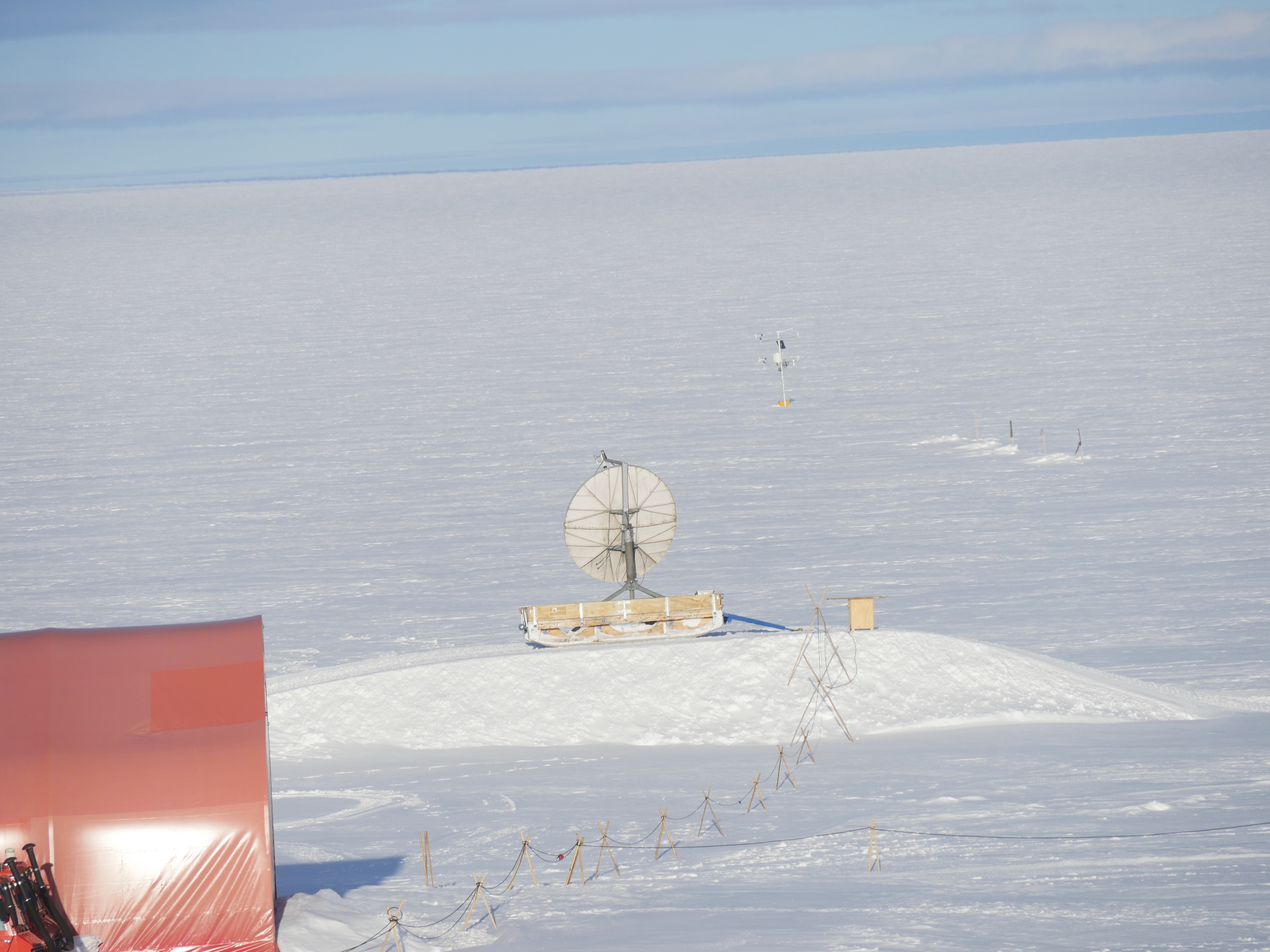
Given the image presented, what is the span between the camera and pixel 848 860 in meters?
17.9

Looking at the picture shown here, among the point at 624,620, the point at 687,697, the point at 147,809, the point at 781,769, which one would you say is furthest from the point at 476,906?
the point at 624,620

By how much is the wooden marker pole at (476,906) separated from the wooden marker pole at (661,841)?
238 centimetres

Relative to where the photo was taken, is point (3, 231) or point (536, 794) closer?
point (536, 794)

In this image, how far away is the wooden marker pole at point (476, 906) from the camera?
16328 millimetres

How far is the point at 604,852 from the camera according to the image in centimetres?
1884

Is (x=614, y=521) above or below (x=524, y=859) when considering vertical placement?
above

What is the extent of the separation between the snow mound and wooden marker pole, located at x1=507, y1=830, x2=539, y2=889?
5154mm

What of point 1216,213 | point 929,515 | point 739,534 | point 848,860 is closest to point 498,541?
point 739,534

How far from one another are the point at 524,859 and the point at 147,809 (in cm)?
523

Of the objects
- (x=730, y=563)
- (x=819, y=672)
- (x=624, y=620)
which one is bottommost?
(x=819, y=672)

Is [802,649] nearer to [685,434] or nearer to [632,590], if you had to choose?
[632,590]

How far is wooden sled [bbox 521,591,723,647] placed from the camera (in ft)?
85.0

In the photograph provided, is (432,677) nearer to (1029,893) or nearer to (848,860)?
(848,860)

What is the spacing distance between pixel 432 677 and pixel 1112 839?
11810 millimetres
